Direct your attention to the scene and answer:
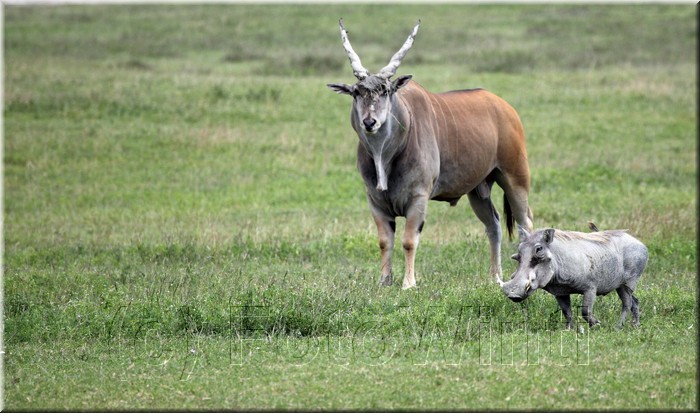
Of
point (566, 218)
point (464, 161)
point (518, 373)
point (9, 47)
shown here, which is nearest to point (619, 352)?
point (518, 373)

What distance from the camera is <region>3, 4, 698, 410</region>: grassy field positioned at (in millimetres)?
7992

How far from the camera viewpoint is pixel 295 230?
612 inches

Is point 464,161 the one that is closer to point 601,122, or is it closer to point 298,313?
point 298,313

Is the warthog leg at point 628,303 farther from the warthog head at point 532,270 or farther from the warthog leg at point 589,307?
the warthog head at point 532,270

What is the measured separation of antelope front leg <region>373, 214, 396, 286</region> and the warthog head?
109 inches

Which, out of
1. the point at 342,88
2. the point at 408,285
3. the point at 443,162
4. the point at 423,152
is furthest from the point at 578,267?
the point at 443,162

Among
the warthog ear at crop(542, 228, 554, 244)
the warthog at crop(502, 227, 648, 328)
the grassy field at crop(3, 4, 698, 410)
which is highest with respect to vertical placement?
the warthog ear at crop(542, 228, 554, 244)

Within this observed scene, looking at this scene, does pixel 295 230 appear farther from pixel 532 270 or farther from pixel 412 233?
pixel 532 270

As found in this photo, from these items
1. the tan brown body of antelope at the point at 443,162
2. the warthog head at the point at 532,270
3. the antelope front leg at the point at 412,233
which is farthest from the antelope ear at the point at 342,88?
the warthog head at the point at 532,270

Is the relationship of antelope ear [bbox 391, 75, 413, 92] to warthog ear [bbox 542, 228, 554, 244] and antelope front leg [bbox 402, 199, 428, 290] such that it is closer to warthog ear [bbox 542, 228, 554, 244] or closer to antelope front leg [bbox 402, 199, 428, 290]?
antelope front leg [bbox 402, 199, 428, 290]

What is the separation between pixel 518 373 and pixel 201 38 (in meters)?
33.1

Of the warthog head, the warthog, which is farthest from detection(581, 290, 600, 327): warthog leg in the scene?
the warthog head

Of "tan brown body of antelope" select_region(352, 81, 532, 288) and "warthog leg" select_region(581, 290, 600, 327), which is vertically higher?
"tan brown body of antelope" select_region(352, 81, 532, 288)

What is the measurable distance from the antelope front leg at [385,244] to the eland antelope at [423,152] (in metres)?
0.01
